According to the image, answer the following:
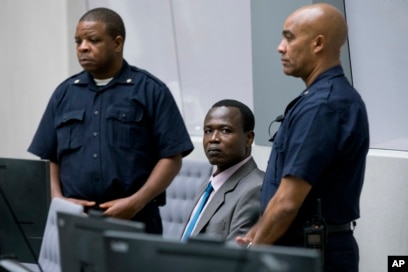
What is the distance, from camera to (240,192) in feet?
13.9

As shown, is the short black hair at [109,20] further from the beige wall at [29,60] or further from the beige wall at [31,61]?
the beige wall at [29,60]

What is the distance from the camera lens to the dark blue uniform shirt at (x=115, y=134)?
4242mm

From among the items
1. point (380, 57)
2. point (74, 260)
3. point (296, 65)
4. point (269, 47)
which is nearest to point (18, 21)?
point (269, 47)

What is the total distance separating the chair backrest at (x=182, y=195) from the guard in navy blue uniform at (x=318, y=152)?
5.54 feet

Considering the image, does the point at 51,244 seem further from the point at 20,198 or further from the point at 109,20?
the point at 109,20

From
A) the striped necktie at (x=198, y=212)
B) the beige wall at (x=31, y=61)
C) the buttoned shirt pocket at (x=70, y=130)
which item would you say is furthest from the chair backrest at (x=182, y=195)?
the buttoned shirt pocket at (x=70, y=130)

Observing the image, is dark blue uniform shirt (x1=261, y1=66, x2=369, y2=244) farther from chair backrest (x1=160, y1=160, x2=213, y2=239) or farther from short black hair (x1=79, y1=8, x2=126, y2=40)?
chair backrest (x1=160, y1=160, x2=213, y2=239)

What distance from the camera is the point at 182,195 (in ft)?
17.8

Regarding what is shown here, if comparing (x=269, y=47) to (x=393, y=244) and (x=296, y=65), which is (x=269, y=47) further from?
(x=296, y=65)

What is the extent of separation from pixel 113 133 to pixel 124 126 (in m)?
0.06

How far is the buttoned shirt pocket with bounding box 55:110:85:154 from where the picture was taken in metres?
4.31

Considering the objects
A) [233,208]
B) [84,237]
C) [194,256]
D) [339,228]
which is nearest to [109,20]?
[233,208]

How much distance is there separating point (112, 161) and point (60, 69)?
Result: 307cm

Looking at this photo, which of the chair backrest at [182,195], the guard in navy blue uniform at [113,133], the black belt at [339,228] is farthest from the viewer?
the chair backrest at [182,195]
